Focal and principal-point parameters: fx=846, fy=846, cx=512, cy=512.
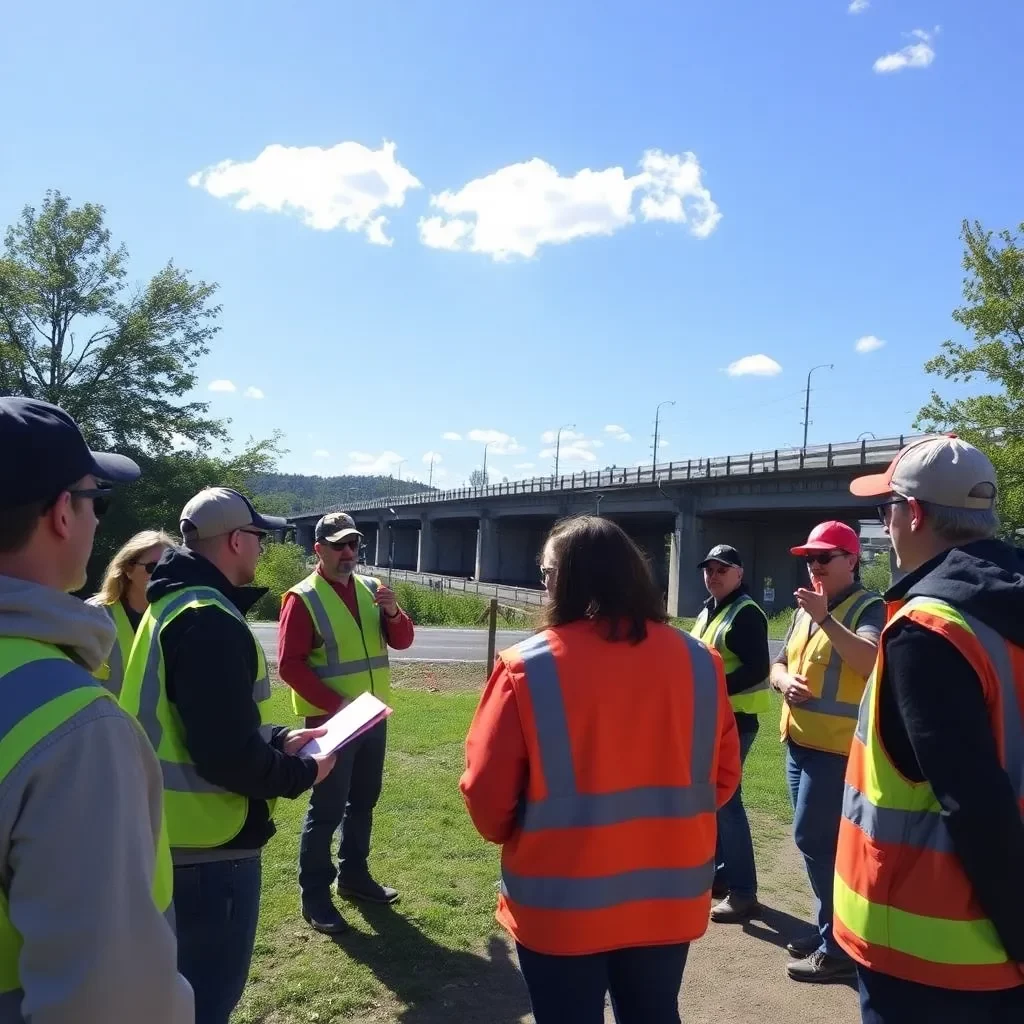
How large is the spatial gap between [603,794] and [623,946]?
0.45m

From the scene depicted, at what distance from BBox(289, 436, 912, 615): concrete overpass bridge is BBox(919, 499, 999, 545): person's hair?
19.1m

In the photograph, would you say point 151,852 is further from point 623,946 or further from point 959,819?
A: point 959,819

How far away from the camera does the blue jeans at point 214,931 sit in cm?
268

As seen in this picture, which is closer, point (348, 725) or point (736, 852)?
point (348, 725)

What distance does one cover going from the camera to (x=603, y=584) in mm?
2549

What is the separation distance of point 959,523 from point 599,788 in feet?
4.18

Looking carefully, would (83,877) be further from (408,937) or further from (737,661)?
(737,661)

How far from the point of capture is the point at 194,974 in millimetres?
2654

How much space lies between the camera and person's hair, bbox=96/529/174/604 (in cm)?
450

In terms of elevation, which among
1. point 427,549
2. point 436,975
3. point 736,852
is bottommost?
point 436,975

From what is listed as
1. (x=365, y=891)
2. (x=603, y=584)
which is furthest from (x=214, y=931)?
(x=365, y=891)

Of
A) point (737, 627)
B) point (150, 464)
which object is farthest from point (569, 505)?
point (737, 627)

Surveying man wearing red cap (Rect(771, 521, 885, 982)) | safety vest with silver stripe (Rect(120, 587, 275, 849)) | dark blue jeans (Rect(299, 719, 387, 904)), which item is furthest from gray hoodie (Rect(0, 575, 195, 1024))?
dark blue jeans (Rect(299, 719, 387, 904))

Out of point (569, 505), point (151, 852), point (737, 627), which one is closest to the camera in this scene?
point (151, 852)
